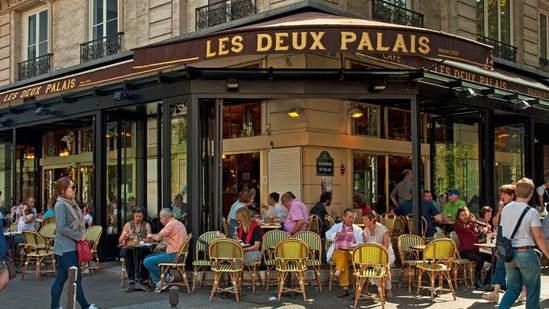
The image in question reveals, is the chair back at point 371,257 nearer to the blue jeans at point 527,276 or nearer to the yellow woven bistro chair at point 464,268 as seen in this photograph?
the yellow woven bistro chair at point 464,268

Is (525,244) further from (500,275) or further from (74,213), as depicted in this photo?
(74,213)

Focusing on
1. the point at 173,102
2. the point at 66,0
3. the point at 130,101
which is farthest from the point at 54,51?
the point at 173,102

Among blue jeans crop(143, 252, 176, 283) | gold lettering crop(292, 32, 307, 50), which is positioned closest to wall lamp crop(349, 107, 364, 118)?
gold lettering crop(292, 32, 307, 50)

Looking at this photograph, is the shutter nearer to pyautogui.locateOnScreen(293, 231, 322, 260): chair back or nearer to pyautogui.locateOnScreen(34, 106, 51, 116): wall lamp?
pyautogui.locateOnScreen(293, 231, 322, 260): chair back

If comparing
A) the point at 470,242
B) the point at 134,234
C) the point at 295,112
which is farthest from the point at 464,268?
the point at 134,234

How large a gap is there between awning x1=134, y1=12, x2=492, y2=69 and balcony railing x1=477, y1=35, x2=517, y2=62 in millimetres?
8374

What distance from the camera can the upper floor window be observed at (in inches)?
677

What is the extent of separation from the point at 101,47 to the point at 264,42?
916 centimetres

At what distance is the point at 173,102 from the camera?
1090cm

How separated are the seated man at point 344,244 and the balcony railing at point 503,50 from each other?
33.3ft

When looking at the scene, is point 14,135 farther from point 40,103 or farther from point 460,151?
point 460,151

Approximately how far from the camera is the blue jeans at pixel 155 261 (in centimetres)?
955

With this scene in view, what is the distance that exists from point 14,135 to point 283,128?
719 centimetres

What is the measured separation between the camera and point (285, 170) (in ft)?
43.2
